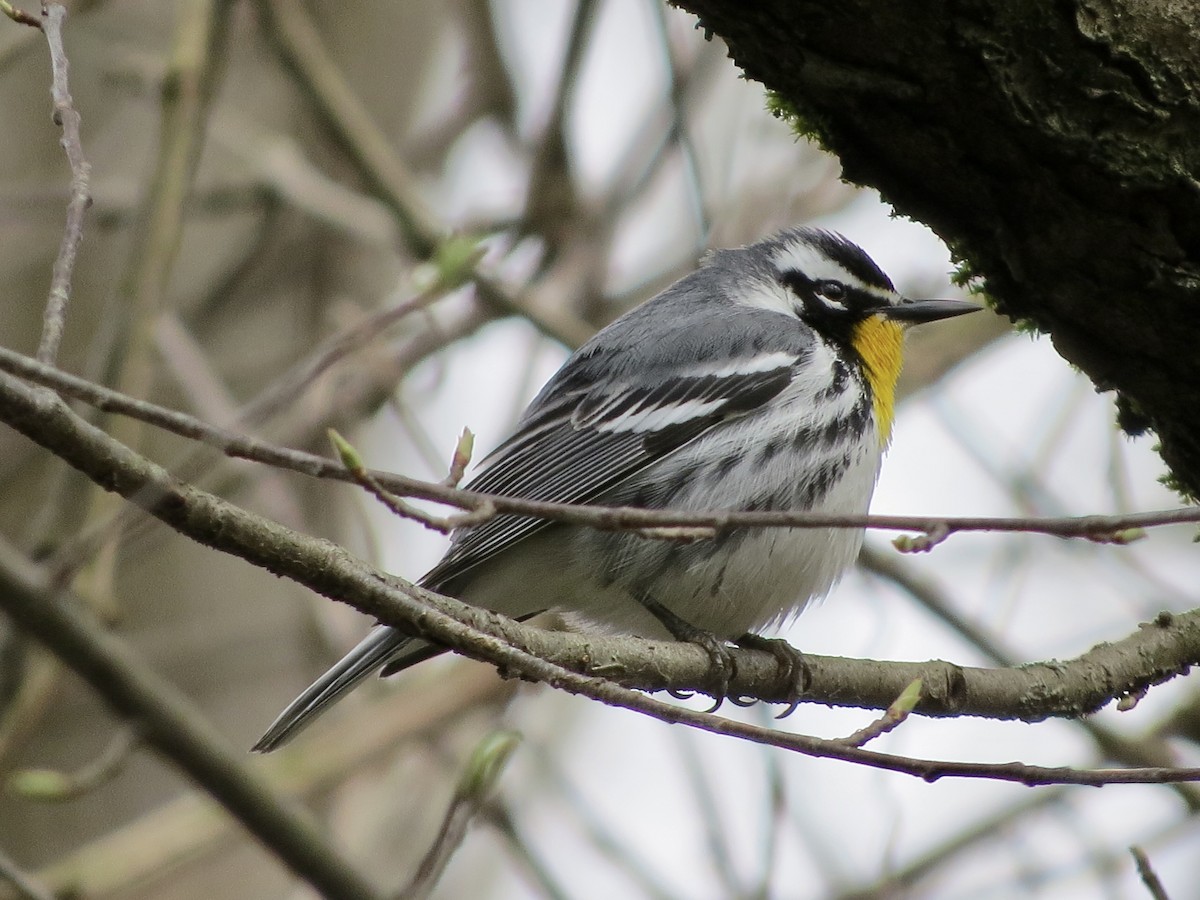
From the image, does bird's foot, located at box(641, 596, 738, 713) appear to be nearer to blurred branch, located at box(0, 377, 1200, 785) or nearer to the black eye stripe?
blurred branch, located at box(0, 377, 1200, 785)

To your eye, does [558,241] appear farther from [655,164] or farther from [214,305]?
[214,305]

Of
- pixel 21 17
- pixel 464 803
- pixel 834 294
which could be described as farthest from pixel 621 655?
pixel 834 294

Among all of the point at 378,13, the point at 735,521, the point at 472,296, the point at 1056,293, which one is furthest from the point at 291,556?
the point at 378,13

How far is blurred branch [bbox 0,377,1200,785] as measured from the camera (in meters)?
2.03

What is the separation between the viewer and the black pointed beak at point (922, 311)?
15.5 ft

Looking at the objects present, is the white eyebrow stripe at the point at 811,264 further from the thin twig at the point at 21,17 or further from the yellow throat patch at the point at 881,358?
the thin twig at the point at 21,17

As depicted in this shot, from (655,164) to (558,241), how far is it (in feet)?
2.03

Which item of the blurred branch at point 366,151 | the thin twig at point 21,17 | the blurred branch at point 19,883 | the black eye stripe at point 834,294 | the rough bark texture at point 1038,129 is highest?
the blurred branch at point 366,151

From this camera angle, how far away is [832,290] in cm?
502

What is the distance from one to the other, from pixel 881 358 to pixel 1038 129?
220 centimetres

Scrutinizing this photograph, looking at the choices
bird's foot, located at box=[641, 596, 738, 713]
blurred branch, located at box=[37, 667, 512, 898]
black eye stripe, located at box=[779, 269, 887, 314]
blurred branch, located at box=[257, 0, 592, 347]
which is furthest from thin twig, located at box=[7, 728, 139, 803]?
black eye stripe, located at box=[779, 269, 887, 314]

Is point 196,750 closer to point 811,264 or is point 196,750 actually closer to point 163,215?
point 163,215

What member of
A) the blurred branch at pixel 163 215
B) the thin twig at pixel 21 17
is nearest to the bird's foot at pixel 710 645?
the blurred branch at pixel 163 215

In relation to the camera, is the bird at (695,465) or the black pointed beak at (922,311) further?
the black pointed beak at (922,311)
